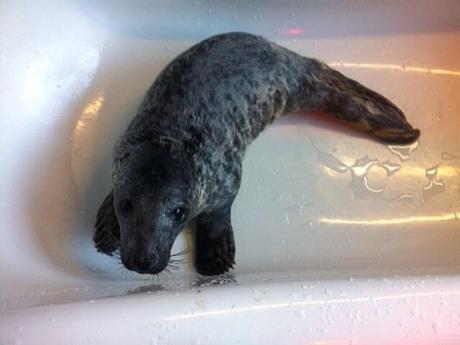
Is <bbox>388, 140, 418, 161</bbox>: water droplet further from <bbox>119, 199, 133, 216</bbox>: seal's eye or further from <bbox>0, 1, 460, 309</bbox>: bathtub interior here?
<bbox>119, 199, 133, 216</bbox>: seal's eye

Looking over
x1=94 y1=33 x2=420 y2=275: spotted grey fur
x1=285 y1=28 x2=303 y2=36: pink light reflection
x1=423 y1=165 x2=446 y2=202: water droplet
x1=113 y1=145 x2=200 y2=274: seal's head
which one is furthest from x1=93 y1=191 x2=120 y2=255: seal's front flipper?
x1=423 y1=165 x2=446 y2=202: water droplet

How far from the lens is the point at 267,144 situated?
6.25 ft

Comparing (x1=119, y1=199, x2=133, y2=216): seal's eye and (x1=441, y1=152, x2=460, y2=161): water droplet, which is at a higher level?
(x1=441, y1=152, x2=460, y2=161): water droplet

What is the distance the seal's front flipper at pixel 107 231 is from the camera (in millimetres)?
1614

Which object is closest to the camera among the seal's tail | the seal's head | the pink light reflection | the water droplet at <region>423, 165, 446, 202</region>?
the seal's head

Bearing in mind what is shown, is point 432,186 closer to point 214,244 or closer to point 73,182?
point 214,244

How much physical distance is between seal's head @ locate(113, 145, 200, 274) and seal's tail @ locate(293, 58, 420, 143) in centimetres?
51

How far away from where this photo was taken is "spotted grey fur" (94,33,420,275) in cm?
141

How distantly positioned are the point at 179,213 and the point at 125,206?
0.12 metres

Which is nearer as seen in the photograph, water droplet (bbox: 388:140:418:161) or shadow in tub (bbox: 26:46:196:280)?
shadow in tub (bbox: 26:46:196:280)

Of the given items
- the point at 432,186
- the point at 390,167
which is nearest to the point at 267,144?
the point at 390,167

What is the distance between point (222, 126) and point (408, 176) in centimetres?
63

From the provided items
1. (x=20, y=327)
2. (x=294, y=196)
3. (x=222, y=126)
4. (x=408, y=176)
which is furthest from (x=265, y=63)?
(x=20, y=327)

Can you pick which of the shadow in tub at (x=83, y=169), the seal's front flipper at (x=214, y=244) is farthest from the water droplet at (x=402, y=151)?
the shadow in tub at (x=83, y=169)
